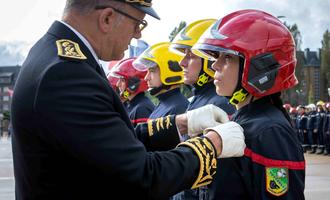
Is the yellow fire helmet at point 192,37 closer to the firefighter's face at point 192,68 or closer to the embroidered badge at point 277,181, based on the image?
the firefighter's face at point 192,68

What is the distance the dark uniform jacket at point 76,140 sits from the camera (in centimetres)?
197

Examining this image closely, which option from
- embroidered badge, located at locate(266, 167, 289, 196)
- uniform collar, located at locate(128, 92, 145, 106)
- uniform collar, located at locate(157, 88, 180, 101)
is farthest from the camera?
uniform collar, located at locate(128, 92, 145, 106)

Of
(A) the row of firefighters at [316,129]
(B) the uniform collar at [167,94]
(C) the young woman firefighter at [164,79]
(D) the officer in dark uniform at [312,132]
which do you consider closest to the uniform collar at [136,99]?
(C) the young woman firefighter at [164,79]

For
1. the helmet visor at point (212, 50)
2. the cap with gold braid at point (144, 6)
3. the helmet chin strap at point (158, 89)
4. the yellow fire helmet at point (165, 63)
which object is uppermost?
the cap with gold braid at point (144, 6)

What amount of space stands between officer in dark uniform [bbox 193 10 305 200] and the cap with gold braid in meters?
0.72

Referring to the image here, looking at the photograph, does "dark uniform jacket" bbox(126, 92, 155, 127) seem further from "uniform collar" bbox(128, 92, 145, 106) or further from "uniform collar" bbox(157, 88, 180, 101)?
"uniform collar" bbox(157, 88, 180, 101)

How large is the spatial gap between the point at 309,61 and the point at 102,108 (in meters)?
117

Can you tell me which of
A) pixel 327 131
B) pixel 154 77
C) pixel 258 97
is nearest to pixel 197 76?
pixel 258 97

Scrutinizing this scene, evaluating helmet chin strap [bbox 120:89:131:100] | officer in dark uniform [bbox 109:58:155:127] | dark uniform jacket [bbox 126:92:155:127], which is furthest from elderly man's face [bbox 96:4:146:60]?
helmet chin strap [bbox 120:89:131:100]

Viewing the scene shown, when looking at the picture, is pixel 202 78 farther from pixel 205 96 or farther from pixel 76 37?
pixel 76 37

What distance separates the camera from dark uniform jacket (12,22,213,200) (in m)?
1.97

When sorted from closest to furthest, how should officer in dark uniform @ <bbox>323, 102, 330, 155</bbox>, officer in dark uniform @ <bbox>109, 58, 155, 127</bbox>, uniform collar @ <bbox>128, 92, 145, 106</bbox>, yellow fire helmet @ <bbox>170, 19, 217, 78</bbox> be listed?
yellow fire helmet @ <bbox>170, 19, 217, 78</bbox>, officer in dark uniform @ <bbox>109, 58, 155, 127</bbox>, uniform collar @ <bbox>128, 92, 145, 106</bbox>, officer in dark uniform @ <bbox>323, 102, 330, 155</bbox>

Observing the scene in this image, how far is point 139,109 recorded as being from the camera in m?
7.06

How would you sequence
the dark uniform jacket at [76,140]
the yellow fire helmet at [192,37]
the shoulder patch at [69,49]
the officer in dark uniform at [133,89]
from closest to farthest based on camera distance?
the dark uniform jacket at [76,140] < the shoulder patch at [69,49] < the yellow fire helmet at [192,37] < the officer in dark uniform at [133,89]
